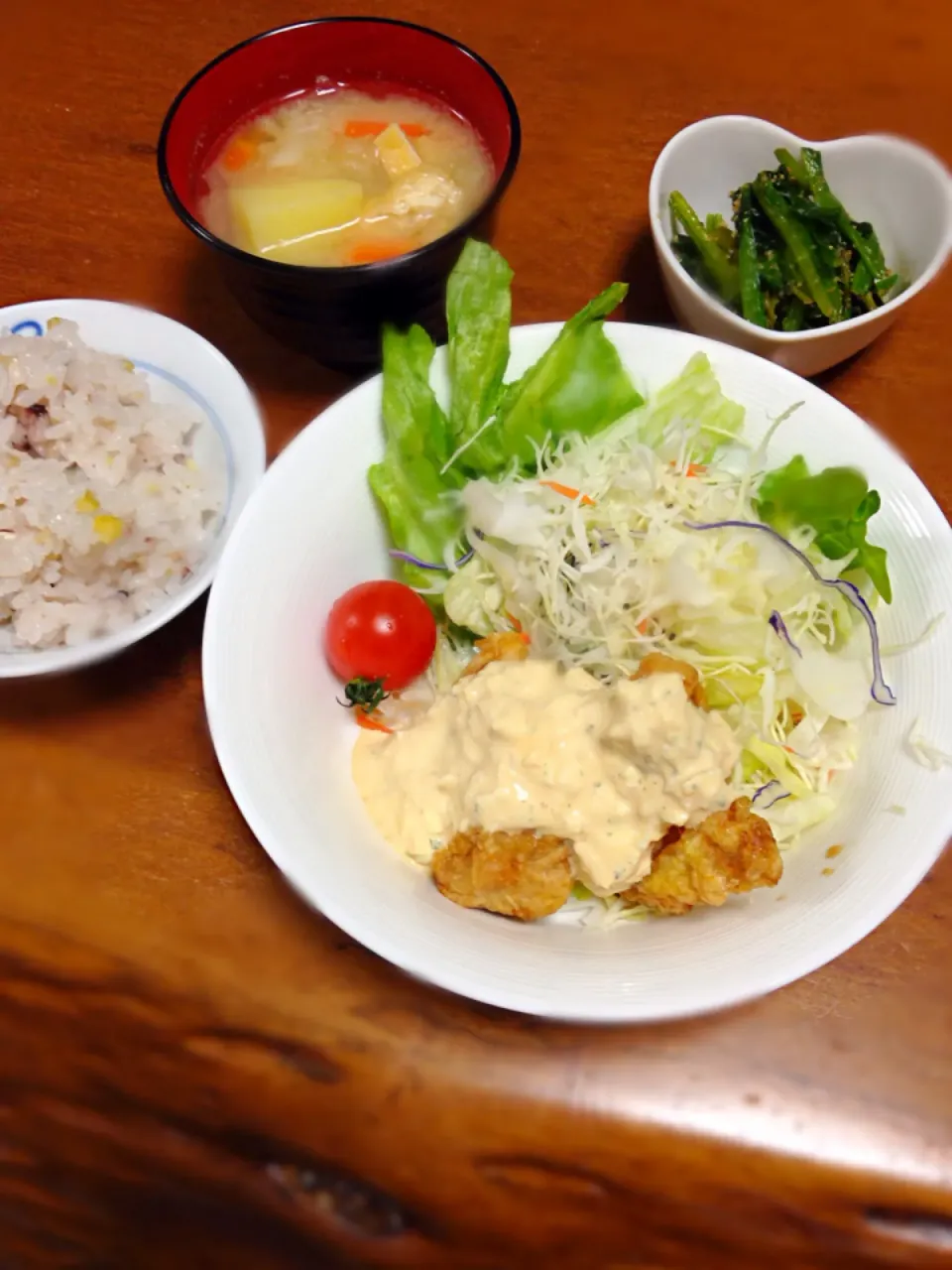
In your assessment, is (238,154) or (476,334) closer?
(476,334)

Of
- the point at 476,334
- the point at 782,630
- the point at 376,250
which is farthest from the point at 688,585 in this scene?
the point at 376,250

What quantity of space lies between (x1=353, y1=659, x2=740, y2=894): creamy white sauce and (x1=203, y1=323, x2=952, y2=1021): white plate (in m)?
0.13

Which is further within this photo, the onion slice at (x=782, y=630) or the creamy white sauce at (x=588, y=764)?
the onion slice at (x=782, y=630)

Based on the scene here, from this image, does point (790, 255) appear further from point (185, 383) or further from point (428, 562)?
point (185, 383)

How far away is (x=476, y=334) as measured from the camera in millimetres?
1489

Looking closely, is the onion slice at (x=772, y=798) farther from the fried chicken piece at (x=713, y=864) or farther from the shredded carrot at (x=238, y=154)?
the shredded carrot at (x=238, y=154)

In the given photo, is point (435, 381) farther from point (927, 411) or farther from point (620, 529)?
point (927, 411)

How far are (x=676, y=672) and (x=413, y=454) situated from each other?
1.73ft

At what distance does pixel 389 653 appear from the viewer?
1.42 metres

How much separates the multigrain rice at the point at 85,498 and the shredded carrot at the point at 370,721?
14.3 inches

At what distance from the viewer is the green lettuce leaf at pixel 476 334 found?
1470 millimetres

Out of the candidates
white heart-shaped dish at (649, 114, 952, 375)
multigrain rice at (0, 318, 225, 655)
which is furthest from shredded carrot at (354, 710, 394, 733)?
white heart-shaped dish at (649, 114, 952, 375)

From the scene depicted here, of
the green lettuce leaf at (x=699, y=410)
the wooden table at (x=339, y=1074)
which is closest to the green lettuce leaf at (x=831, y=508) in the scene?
the green lettuce leaf at (x=699, y=410)

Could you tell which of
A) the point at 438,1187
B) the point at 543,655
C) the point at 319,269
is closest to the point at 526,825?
the point at 543,655
